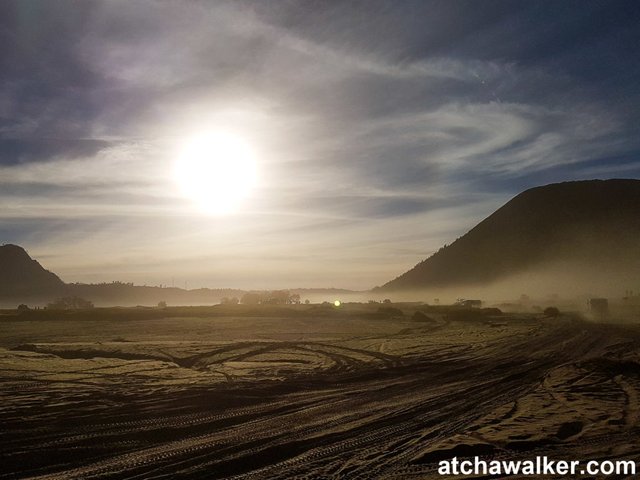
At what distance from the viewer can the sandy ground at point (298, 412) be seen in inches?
377

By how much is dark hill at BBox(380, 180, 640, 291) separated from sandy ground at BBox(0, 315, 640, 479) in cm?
14603

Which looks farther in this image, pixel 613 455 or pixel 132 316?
pixel 132 316

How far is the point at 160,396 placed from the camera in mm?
15422

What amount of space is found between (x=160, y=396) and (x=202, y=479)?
293 inches

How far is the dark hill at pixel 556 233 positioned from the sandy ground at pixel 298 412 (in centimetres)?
14603

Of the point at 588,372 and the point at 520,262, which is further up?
the point at 520,262

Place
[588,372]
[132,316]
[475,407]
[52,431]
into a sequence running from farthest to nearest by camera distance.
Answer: [132,316] < [588,372] < [475,407] < [52,431]

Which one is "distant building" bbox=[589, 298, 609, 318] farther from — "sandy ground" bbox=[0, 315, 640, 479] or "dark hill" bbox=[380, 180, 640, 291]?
"dark hill" bbox=[380, 180, 640, 291]

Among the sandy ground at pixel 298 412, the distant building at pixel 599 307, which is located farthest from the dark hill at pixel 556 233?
the sandy ground at pixel 298 412

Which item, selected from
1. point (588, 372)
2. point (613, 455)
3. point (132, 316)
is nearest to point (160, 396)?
point (613, 455)

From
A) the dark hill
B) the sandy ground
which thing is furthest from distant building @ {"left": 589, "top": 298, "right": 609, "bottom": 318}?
the dark hill

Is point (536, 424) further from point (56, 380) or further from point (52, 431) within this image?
point (56, 380)

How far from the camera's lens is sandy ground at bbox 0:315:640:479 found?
9.57 metres

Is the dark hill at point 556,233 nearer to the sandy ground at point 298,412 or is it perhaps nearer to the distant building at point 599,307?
the distant building at point 599,307
